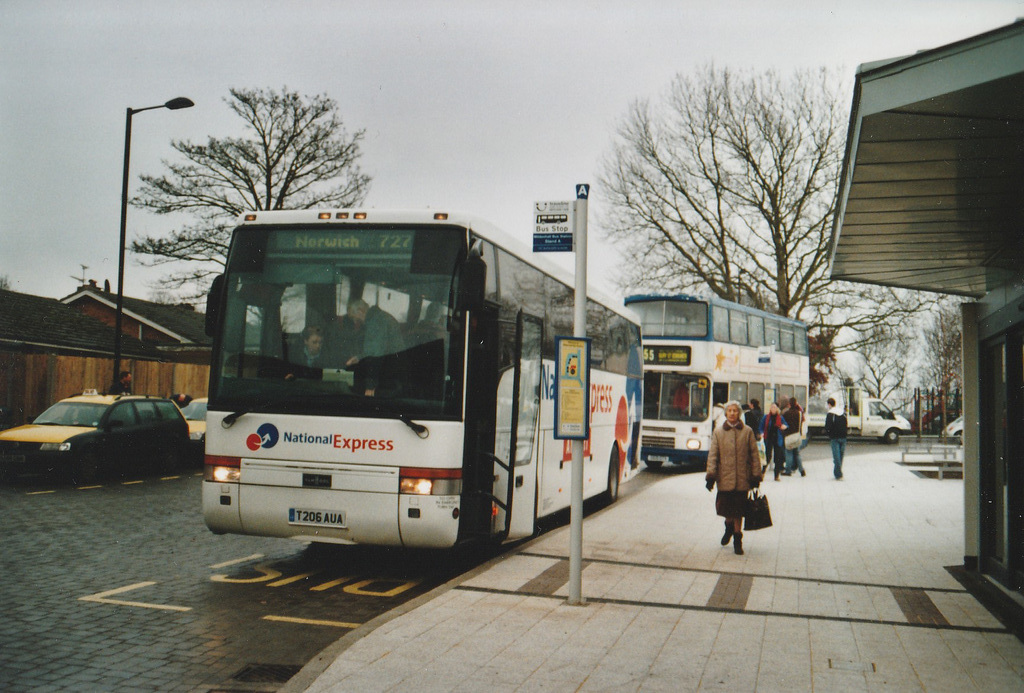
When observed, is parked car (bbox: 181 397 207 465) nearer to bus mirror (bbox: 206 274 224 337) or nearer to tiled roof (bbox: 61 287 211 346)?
bus mirror (bbox: 206 274 224 337)

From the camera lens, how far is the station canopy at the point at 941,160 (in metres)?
4.85

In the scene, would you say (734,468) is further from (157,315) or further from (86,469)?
(157,315)

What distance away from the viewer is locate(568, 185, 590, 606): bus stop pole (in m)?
7.29

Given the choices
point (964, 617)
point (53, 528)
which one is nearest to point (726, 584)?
point (964, 617)

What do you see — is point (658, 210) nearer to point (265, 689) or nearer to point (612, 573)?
point (612, 573)

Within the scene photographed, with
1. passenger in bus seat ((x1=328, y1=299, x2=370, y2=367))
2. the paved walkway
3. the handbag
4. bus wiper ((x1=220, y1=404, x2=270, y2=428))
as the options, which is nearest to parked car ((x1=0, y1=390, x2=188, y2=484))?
bus wiper ((x1=220, y1=404, x2=270, y2=428))

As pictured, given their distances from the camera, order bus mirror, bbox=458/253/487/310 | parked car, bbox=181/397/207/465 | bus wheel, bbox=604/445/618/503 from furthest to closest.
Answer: parked car, bbox=181/397/207/465, bus wheel, bbox=604/445/618/503, bus mirror, bbox=458/253/487/310

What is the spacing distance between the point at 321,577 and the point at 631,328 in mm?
9702

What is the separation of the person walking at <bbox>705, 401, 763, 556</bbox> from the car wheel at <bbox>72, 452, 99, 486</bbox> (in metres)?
11.0

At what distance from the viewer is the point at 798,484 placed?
65.6ft

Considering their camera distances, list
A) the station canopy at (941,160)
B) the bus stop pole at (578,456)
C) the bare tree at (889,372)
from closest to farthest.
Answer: the station canopy at (941,160), the bus stop pole at (578,456), the bare tree at (889,372)

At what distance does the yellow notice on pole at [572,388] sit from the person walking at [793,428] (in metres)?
14.6

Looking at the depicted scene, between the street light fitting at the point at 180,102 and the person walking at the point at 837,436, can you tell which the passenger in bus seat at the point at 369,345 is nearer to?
the person walking at the point at 837,436

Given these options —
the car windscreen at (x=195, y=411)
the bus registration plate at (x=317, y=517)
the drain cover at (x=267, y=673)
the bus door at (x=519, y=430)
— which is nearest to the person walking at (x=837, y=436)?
the bus door at (x=519, y=430)
